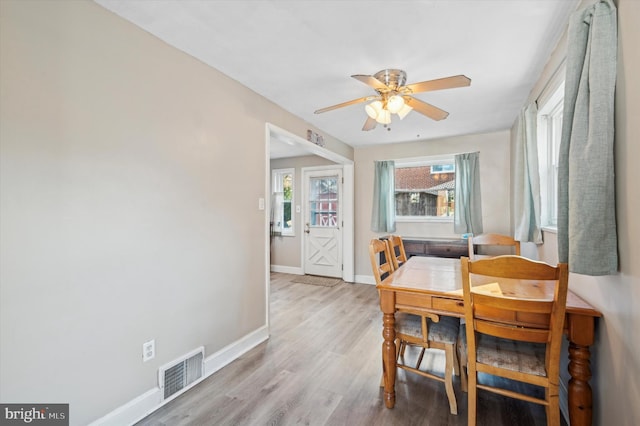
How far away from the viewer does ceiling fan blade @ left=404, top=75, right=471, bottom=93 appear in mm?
1785

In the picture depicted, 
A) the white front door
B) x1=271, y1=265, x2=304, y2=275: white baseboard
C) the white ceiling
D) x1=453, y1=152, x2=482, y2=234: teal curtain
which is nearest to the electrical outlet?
the white ceiling

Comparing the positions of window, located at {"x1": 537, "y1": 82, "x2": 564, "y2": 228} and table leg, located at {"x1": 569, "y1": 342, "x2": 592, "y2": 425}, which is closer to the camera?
table leg, located at {"x1": 569, "y1": 342, "x2": 592, "y2": 425}

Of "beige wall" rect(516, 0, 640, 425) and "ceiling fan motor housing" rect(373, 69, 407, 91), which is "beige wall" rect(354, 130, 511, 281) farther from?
"beige wall" rect(516, 0, 640, 425)

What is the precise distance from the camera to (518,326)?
1.38 meters

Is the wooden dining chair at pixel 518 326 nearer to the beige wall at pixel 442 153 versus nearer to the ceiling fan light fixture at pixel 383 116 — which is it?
the ceiling fan light fixture at pixel 383 116

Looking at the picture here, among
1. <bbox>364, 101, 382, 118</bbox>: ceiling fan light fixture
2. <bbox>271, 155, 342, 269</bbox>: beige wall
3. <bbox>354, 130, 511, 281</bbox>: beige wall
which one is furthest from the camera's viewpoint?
<bbox>271, 155, 342, 269</bbox>: beige wall

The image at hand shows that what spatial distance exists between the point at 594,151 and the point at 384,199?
11.6ft

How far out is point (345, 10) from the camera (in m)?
1.62

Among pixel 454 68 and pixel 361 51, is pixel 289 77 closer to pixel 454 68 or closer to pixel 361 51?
pixel 361 51

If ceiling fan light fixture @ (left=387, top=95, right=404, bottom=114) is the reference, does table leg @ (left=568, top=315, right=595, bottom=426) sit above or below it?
below

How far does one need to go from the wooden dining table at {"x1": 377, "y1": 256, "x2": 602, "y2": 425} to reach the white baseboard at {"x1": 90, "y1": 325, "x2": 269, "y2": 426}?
4.27 ft

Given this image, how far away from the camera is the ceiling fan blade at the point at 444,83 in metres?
1.79

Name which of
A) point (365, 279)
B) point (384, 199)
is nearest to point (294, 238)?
point (365, 279)

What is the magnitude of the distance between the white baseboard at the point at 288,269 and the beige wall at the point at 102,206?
10.8 feet
